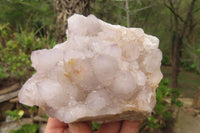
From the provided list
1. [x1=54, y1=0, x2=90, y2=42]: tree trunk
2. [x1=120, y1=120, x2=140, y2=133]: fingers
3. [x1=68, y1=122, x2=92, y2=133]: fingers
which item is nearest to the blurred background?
[x1=54, y1=0, x2=90, y2=42]: tree trunk

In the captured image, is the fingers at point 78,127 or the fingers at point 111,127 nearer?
the fingers at point 78,127

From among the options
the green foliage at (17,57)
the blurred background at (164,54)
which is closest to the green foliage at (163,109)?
the blurred background at (164,54)

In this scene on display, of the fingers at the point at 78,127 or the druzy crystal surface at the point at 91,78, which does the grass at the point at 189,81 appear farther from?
the fingers at the point at 78,127

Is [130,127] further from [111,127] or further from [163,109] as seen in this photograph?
[163,109]

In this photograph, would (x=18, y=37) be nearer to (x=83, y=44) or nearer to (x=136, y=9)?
(x=136, y=9)

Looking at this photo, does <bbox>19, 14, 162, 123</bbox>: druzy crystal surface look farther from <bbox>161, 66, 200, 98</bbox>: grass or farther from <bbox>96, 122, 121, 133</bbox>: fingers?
<bbox>161, 66, 200, 98</bbox>: grass

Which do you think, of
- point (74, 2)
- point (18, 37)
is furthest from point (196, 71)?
point (18, 37)
